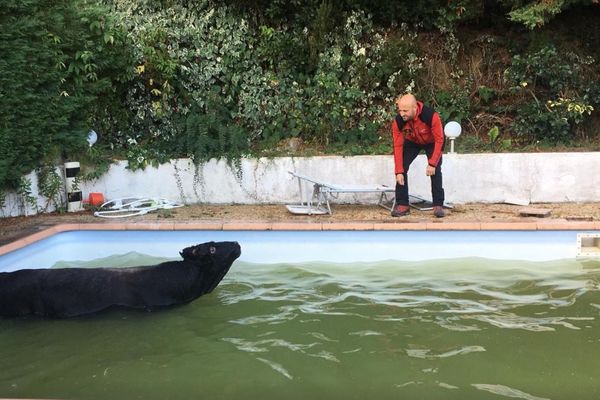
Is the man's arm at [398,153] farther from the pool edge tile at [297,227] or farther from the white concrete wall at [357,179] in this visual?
the pool edge tile at [297,227]

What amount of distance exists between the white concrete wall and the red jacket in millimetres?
997

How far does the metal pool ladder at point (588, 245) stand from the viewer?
22.6 ft

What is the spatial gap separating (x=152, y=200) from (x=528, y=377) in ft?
19.5

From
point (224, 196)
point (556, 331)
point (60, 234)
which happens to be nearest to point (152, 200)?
point (224, 196)

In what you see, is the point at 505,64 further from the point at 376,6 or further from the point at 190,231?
the point at 190,231

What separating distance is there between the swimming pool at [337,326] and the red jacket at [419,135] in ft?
3.58

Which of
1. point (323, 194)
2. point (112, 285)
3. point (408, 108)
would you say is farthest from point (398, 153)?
point (112, 285)

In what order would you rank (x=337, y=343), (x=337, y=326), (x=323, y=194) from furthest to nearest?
(x=323, y=194) < (x=337, y=326) < (x=337, y=343)

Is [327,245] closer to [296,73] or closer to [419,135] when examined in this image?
→ [419,135]

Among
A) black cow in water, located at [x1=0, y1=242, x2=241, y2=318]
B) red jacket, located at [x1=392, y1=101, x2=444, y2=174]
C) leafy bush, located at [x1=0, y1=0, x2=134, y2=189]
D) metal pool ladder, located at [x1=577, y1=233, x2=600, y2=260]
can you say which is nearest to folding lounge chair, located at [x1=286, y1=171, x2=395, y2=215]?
red jacket, located at [x1=392, y1=101, x2=444, y2=174]

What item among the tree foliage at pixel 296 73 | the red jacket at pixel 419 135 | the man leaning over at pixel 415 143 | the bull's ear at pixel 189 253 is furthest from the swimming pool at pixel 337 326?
the tree foliage at pixel 296 73

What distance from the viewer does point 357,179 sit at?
888 centimetres

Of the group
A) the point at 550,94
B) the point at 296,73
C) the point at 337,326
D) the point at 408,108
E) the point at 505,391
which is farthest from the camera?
the point at 296,73

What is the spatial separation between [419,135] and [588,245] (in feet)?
7.51
